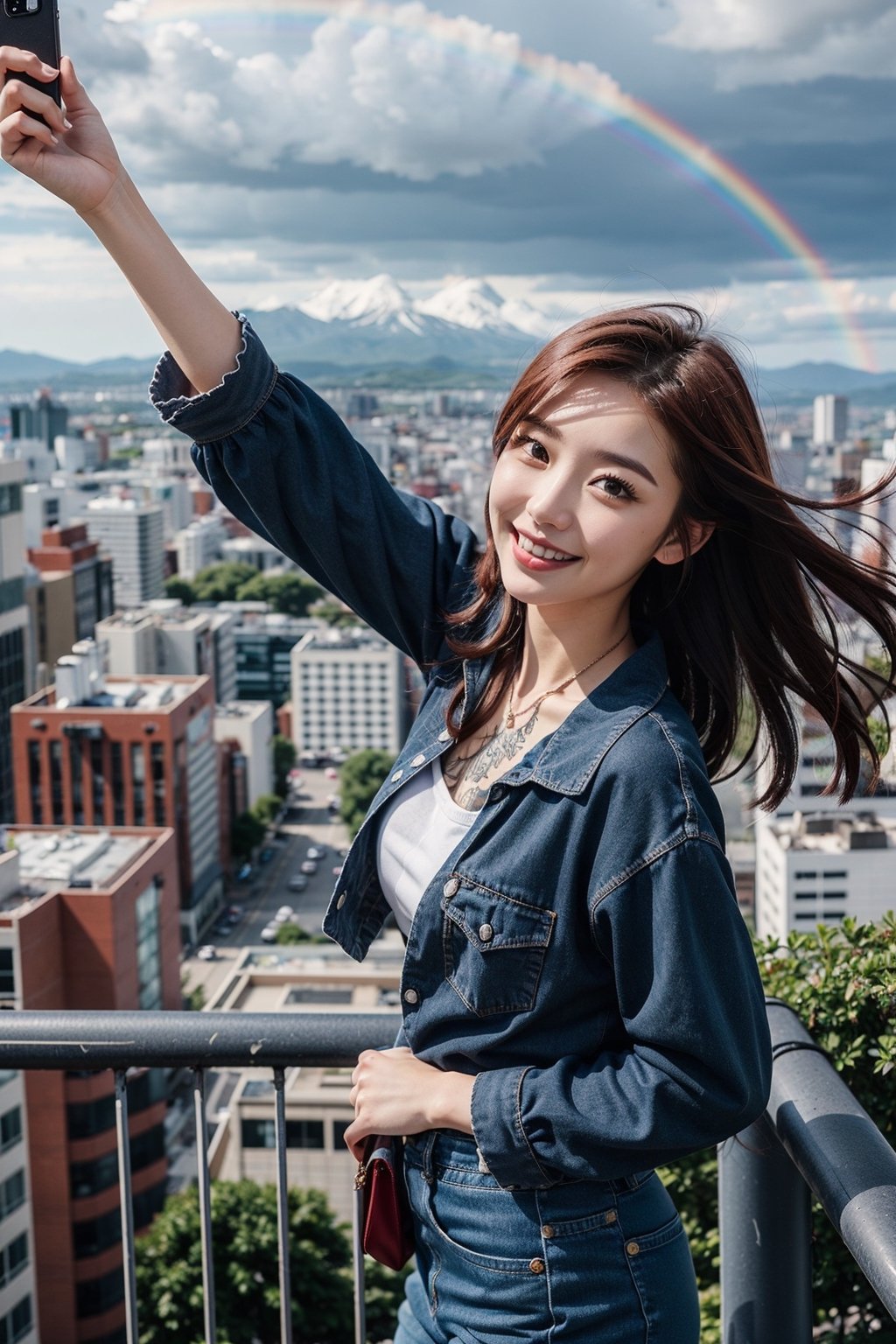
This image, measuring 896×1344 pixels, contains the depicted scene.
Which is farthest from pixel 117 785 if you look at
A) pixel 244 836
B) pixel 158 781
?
pixel 244 836

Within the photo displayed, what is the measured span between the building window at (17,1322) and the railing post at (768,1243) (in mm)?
7216

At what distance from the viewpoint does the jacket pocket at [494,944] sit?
0.67m

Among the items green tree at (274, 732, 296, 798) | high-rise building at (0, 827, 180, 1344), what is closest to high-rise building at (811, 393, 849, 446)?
green tree at (274, 732, 296, 798)

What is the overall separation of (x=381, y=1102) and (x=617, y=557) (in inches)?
11.9

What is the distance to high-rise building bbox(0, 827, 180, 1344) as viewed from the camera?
289 inches

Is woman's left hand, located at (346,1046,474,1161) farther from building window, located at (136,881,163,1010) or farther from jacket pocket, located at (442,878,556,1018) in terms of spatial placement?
building window, located at (136,881,163,1010)

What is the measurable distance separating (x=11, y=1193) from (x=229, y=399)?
7.49 meters

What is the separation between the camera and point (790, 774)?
764 millimetres

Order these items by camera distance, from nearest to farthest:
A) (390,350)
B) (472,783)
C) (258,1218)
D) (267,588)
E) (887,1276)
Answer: (887,1276) < (472,783) < (258,1218) < (267,588) < (390,350)

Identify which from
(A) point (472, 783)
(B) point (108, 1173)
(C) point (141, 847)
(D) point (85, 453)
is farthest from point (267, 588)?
(A) point (472, 783)

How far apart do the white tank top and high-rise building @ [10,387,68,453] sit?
55.2m

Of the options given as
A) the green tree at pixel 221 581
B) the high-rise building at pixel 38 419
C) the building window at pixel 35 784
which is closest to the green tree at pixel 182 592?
the green tree at pixel 221 581

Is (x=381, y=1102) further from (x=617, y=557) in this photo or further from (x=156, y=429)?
(x=156, y=429)

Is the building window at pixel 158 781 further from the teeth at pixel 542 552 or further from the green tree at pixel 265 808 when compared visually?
the teeth at pixel 542 552
